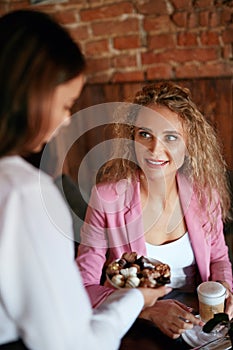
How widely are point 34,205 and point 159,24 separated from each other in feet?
6.01

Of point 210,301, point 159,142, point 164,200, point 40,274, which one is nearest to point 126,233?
point 164,200

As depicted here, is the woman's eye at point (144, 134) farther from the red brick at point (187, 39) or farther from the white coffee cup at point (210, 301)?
the red brick at point (187, 39)

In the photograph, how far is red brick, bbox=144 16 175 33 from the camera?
227 cm

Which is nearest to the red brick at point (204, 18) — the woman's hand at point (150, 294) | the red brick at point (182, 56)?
the red brick at point (182, 56)

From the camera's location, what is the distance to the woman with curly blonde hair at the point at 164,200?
55.7 inches

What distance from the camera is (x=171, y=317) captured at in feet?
3.60

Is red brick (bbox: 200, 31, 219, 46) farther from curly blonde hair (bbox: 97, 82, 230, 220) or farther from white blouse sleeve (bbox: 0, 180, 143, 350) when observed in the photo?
white blouse sleeve (bbox: 0, 180, 143, 350)

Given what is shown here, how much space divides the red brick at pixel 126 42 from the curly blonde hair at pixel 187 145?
0.90m

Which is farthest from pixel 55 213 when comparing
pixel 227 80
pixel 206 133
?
pixel 227 80

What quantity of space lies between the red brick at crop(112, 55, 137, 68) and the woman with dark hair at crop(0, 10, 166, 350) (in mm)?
1757

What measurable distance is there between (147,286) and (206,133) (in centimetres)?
68

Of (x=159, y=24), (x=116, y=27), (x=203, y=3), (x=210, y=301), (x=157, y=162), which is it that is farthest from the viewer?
Answer: (x=116, y=27)

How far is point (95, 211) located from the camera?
1448 millimetres

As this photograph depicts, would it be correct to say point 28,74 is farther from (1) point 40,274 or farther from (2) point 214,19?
(2) point 214,19
